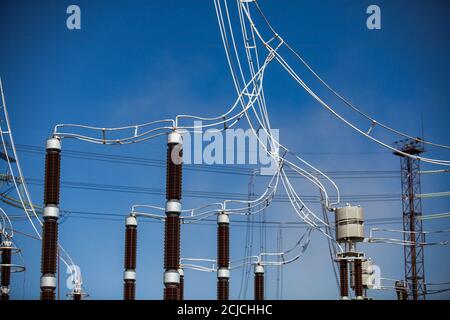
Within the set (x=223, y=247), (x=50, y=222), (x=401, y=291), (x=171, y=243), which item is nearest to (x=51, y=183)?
(x=50, y=222)

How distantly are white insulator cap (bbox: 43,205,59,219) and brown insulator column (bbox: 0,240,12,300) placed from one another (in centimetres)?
1728

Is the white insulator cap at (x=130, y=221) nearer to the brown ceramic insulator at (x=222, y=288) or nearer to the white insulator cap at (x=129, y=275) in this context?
the white insulator cap at (x=129, y=275)

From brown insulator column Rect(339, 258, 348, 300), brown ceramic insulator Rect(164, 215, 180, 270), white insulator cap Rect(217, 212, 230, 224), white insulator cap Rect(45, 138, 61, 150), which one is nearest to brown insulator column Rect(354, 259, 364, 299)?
brown insulator column Rect(339, 258, 348, 300)

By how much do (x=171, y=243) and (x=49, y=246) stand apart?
6325 mm

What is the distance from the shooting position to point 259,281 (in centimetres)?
6106

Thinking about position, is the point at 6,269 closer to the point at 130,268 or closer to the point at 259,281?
the point at 130,268

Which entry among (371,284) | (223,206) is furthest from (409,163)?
(223,206)

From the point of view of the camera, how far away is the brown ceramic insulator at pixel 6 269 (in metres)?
60.9

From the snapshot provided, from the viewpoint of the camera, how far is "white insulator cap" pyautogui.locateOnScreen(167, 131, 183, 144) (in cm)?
4153

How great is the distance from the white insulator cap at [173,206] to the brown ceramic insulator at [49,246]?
5906 mm

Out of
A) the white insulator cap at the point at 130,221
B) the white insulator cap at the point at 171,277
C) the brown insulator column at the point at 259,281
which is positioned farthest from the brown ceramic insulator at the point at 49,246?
the brown insulator column at the point at 259,281

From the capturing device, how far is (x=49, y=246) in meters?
41.5
